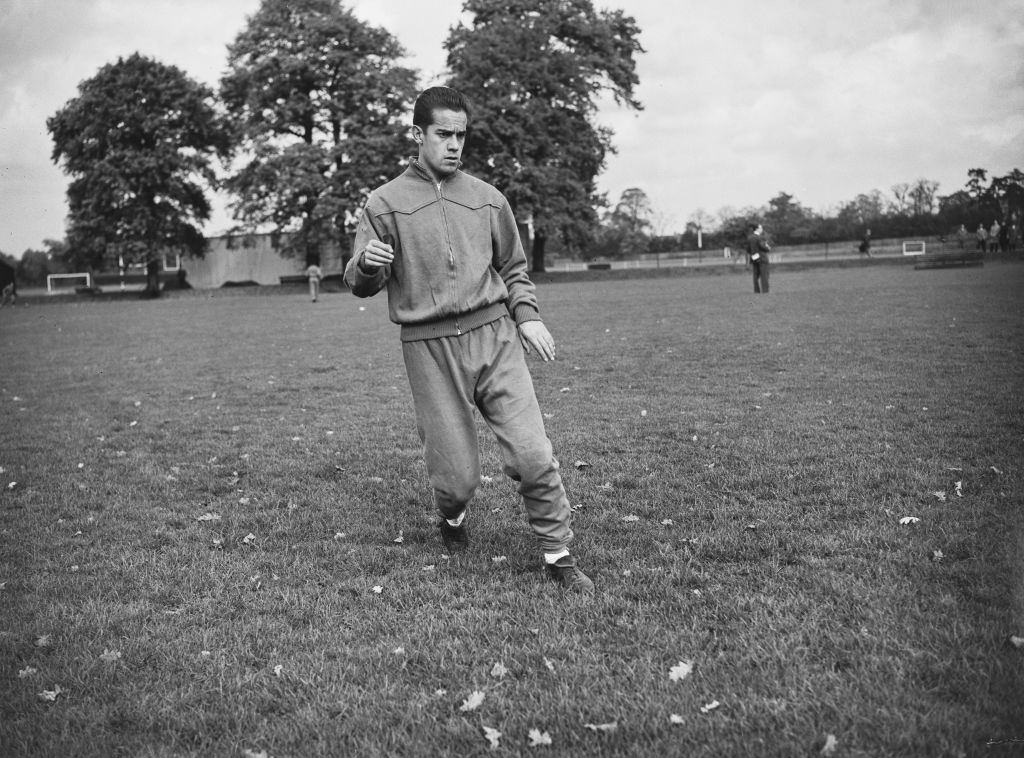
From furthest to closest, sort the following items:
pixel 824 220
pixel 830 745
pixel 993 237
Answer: pixel 824 220 < pixel 993 237 < pixel 830 745

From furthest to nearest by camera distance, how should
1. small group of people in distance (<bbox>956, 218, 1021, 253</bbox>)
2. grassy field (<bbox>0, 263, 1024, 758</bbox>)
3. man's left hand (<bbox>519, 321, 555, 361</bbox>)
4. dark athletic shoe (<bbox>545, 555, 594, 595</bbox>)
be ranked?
small group of people in distance (<bbox>956, 218, 1021, 253</bbox>) < man's left hand (<bbox>519, 321, 555, 361</bbox>) < dark athletic shoe (<bbox>545, 555, 594, 595</bbox>) < grassy field (<bbox>0, 263, 1024, 758</bbox>)

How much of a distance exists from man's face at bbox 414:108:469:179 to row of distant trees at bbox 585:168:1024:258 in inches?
1313

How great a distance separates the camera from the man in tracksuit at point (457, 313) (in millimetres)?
4219

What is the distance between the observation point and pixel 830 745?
2709mm

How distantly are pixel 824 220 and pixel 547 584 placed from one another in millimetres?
78314

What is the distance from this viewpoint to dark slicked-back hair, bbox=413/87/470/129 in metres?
4.21

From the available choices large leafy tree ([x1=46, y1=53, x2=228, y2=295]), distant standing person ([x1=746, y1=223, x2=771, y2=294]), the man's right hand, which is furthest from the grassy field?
large leafy tree ([x1=46, y1=53, x2=228, y2=295])

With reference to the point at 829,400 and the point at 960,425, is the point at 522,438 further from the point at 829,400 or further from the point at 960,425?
the point at 829,400

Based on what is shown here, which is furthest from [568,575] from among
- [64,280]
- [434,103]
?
[64,280]

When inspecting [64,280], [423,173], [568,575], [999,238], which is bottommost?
[568,575]

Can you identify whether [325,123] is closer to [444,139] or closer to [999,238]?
[999,238]

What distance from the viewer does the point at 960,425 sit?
23.4 ft

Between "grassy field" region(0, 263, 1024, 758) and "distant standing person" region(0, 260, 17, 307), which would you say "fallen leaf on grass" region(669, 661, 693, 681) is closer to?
"grassy field" region(0, 263, 1024, 758)

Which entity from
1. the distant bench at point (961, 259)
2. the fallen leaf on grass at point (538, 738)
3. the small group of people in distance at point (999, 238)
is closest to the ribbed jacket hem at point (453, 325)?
the fallen leaf on grass at point (538, 738)
